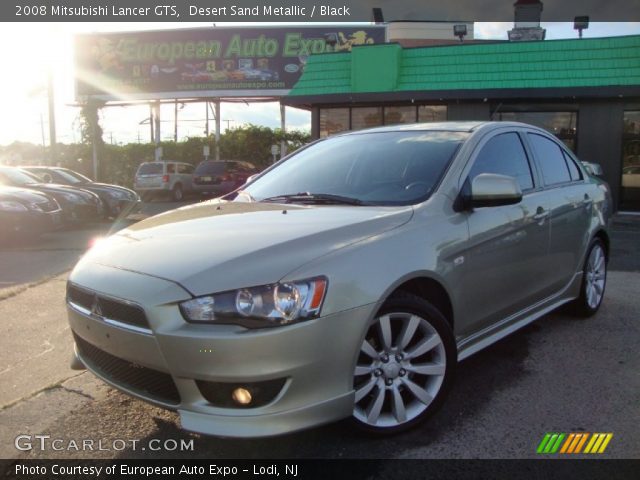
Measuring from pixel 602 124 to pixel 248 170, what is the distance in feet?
44.9

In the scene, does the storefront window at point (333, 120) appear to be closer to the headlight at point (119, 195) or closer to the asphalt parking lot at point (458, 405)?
the headlight at point (119, 195)

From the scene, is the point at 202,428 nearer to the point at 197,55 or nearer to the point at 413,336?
the point at 413,336

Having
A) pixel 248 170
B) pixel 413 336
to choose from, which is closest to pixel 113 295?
pixel 413 336

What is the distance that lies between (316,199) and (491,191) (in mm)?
1066

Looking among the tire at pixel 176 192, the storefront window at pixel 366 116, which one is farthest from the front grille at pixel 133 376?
the tire at pixel 176 192

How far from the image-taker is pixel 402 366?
2.97 m

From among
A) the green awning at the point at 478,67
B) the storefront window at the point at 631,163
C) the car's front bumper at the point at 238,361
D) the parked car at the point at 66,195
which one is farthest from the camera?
the storefront window at the point at 631,163

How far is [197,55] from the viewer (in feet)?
96.7

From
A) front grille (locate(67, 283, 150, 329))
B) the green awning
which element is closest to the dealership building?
the green awning

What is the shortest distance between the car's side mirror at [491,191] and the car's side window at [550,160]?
45.5 inches

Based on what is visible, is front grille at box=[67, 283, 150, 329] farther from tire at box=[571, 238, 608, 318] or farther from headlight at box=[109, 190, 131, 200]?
headlight at box=[109, 190, 131, 200]

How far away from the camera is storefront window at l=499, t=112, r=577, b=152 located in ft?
53.6

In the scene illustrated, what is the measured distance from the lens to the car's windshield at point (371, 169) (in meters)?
3.52

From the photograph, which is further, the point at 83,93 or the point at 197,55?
the point at 83,93
